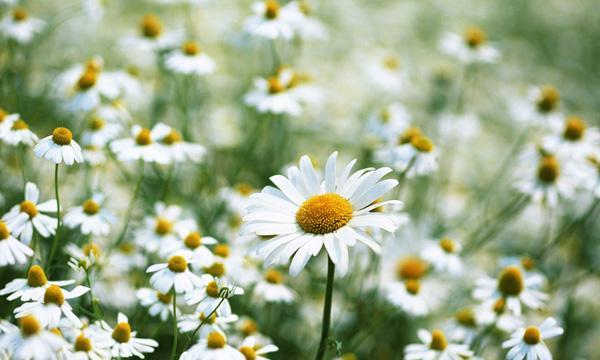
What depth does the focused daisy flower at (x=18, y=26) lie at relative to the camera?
215 cm

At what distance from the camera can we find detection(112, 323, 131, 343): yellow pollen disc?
4.19 feet

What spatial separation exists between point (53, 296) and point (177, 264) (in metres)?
0.25

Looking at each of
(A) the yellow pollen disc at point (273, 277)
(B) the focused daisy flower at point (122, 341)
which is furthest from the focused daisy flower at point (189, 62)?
(B) the focused daisy flower at point (122, 341)

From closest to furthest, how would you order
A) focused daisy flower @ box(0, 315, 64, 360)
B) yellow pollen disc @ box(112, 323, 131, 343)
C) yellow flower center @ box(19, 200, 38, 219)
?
focused daisy flower @ box(0, 315, 64, 360)
yellow pollen disc @ box(112, 323, 131, 343)
yellow flower center @ box(19, 200, 38, 219)

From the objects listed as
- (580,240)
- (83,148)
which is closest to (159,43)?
(83,148)

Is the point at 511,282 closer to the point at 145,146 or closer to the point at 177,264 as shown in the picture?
the point at 177,264

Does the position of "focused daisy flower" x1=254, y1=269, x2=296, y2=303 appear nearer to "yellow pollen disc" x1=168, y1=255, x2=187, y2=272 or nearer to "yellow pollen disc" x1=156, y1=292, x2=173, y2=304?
"yellow pollen disc" x1=156, y1=292, x2=173, y2=304

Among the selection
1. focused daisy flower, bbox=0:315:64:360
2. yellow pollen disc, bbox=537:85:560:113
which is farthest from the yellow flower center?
yellow pollen disc, bbox=537:85:560:113

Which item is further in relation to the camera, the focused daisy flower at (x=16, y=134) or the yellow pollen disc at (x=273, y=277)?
the yellow pollen disc at (x=273, y=277)

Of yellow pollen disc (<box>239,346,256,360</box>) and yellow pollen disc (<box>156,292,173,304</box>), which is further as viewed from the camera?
yellow pollen disc (<box>156,292,173,304</box>)

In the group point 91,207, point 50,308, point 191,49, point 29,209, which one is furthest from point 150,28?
point 50,308

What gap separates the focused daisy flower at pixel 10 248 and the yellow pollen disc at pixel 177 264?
29 cm

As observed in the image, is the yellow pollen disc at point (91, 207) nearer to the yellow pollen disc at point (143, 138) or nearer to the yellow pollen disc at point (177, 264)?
the yellow pollen disc at point (143, 138)

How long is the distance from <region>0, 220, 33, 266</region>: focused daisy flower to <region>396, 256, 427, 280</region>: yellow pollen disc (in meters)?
1.20
